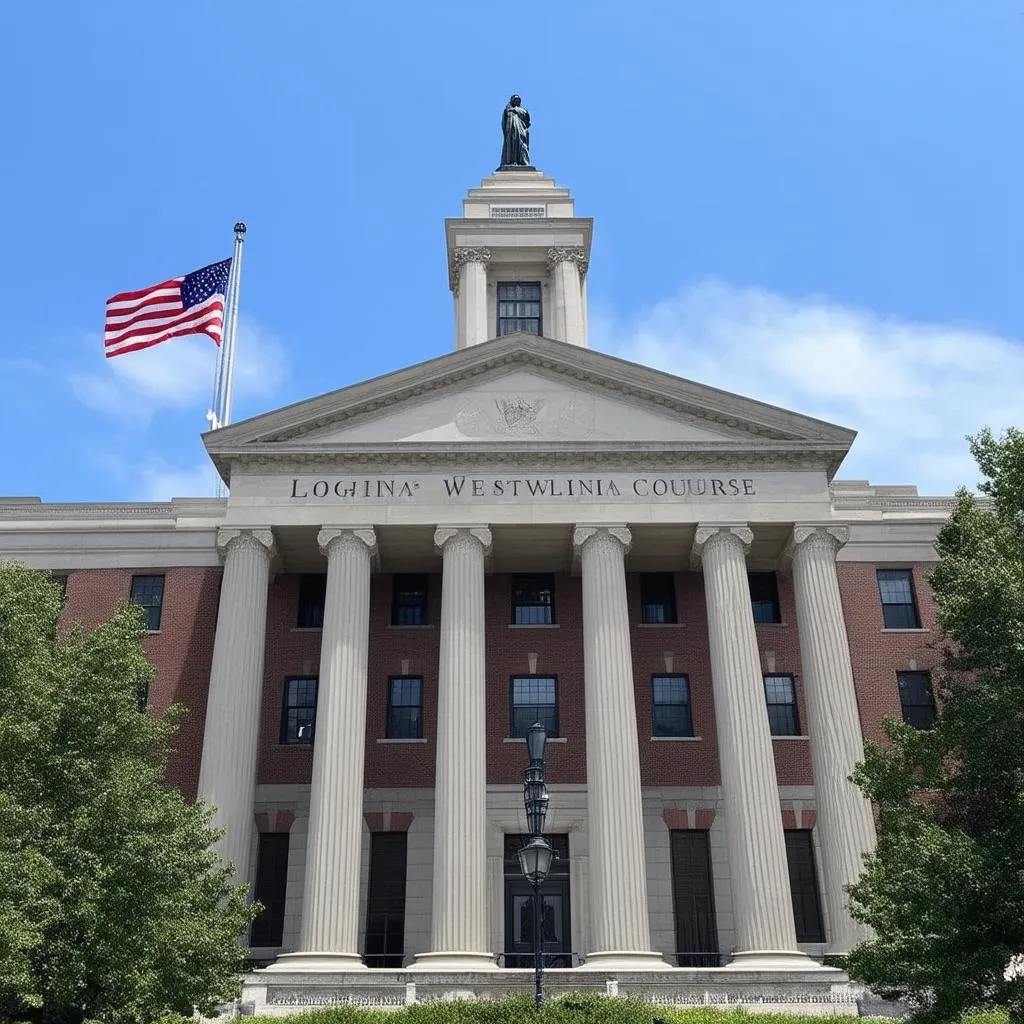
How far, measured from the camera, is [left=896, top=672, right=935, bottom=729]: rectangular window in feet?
127

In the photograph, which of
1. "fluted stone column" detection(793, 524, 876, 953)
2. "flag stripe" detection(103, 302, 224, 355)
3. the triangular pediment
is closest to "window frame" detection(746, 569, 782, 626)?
"fluted stone column" detection(793, 524, 876, 953)

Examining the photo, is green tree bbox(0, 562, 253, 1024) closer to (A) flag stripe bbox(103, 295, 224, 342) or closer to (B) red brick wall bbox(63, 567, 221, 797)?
(B) red brick wall bbox(63, 567, 221, 797)

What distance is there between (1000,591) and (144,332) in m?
30.7

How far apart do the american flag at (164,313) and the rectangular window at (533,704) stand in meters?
16.9

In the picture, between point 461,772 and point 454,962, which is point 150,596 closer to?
point 461,772

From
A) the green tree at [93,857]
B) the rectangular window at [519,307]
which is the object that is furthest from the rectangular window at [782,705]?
the rectangular window at [519,307]

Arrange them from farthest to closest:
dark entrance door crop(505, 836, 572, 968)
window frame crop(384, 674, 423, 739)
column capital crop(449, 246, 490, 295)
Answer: column capital crop(449, 246, 490, 295) < window frame crop(384, 674, 423, 739) < dark entrance door crop(505, 836, 572, 968)

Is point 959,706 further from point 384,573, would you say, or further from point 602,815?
point 384,573

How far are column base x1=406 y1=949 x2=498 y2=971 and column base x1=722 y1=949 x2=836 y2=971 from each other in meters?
6.20

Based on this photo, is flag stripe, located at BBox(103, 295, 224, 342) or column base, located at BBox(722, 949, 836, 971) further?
flag stripe, located at BBox(103, 295, 224, 342)

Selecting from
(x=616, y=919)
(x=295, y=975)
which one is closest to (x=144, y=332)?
(x=295, y=975)

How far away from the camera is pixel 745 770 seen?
3262 cm

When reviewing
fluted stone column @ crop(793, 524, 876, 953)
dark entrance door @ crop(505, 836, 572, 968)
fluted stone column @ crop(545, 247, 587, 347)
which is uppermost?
fluted stone column @ crop(545, 247, 587, 347)

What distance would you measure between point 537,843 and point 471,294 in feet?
114
